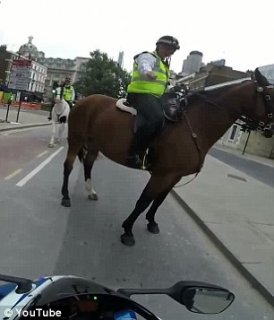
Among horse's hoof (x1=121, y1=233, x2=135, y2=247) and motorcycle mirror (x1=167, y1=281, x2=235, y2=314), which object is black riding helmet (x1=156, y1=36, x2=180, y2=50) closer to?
horse's hoof (x1=121, y1=233, x2=135, y2=247)

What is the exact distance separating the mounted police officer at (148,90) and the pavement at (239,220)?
5.93ft

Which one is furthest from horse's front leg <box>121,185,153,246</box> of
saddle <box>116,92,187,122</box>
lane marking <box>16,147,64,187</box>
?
lane marking <box>16,147,64,187</box>

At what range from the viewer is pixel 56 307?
81.2 inches

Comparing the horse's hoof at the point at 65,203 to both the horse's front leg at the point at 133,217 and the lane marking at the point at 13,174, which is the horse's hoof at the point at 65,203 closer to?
the horse's front leg at the point at 133,217

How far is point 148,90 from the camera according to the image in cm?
594

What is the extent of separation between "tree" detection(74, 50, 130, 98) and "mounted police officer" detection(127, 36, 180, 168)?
205 ft

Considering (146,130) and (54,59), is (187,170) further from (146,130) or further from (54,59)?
(54,59)

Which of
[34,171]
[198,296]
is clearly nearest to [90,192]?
[34,171]

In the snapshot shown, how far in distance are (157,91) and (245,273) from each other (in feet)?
8.39

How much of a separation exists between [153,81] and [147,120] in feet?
2.01

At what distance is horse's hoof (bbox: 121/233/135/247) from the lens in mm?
5781

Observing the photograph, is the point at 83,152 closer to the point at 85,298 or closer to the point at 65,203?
the point at 65,203

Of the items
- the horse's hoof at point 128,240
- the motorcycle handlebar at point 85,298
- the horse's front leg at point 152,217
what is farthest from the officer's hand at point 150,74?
the motorcycle handlebar at point 85,298

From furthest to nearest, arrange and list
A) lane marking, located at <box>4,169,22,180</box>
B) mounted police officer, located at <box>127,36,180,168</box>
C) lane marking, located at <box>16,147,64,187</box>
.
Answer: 1. lane marking, located at <box>4,169,22,180</box>
2. lane marking, located at <box>16,147,64,187</box>
3. mounted police officer, located at <box>127,36,180,168</box>
